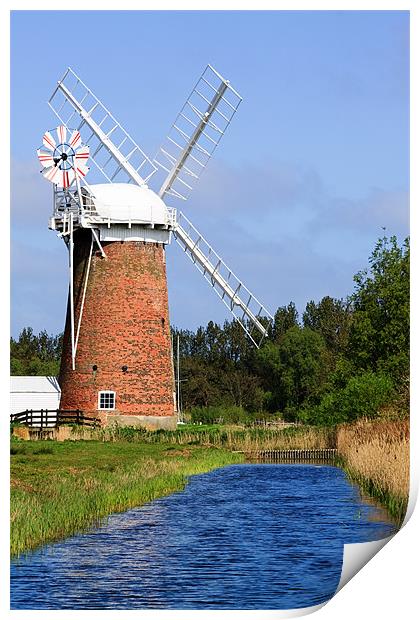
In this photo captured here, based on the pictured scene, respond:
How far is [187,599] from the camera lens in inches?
432

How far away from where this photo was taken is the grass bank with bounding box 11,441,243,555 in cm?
1326

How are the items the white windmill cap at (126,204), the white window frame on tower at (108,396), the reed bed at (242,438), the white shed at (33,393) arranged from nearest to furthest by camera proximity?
1. the reed bed at (242,438)
2. the white window frame on tower at (108,396)
3. the white windmill cap at (126,204)
4. the white shed at (33,393)

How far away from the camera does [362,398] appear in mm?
26844

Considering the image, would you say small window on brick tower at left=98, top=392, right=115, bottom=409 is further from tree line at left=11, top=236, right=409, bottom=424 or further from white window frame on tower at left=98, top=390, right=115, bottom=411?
tree line at left=11, top=236, right=409, bottom=424

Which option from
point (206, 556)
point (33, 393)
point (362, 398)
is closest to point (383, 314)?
point (362, 398)

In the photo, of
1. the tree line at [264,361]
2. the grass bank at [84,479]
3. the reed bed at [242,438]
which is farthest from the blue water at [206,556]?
the tree line at [264,361]

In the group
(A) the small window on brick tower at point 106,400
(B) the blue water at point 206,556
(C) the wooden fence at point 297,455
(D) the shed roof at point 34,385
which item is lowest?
(B) the blue water at point 206,556

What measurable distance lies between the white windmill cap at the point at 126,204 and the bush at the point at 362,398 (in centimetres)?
600

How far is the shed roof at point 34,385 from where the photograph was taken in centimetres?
3678

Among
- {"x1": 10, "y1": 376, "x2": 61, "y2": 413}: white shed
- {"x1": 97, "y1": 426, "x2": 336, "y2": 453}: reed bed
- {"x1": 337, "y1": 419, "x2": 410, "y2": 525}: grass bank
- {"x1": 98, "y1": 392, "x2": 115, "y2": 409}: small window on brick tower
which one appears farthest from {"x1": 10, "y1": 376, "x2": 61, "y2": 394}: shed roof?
{"x1": 337, "y1": 419, "x2": 410, "y2": 525}: grass bank

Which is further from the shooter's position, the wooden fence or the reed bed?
the reed bed

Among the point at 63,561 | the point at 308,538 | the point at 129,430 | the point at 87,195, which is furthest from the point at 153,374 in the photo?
the point at 63,561

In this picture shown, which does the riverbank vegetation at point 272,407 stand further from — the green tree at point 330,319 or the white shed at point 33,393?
the white shed at point 33,393

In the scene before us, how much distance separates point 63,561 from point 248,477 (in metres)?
10.1
